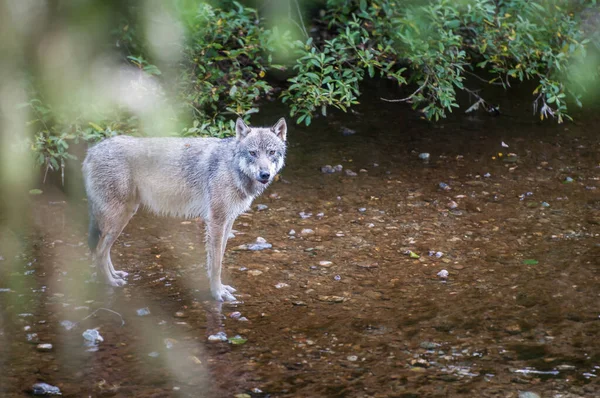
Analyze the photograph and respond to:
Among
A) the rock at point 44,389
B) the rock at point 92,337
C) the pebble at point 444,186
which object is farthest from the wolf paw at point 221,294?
the pebble at point 444,186

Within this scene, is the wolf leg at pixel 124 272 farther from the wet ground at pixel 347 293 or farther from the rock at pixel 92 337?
the rock at pixel 92 337

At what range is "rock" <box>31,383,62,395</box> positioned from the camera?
4.56 metres

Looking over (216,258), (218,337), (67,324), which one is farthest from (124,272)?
(218,337)

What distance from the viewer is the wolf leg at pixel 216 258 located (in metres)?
6.27

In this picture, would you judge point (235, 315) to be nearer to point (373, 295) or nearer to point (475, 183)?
point (373, 295)

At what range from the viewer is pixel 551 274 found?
6.75 meters

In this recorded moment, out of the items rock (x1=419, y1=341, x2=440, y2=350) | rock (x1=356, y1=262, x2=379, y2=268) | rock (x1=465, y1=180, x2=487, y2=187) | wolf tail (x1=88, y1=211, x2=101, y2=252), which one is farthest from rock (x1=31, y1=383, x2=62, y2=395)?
rock (x1=465, y1=180, x2=487, y2=187)

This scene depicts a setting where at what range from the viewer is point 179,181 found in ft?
21.4

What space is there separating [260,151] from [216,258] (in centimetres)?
106

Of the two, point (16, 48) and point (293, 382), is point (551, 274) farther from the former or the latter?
point (16, 48)

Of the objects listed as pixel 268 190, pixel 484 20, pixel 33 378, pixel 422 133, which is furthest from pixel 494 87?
pixel 33 378

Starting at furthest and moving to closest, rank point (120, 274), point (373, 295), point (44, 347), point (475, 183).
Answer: point (475, 183) < point (120, 274) < point (373, 295) < point (44, 347)

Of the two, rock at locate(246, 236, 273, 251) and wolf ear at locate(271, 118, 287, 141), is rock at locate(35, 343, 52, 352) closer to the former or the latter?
rock at locate(246, 236, 273, 251)

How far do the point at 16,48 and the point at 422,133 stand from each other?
29.7 ft
